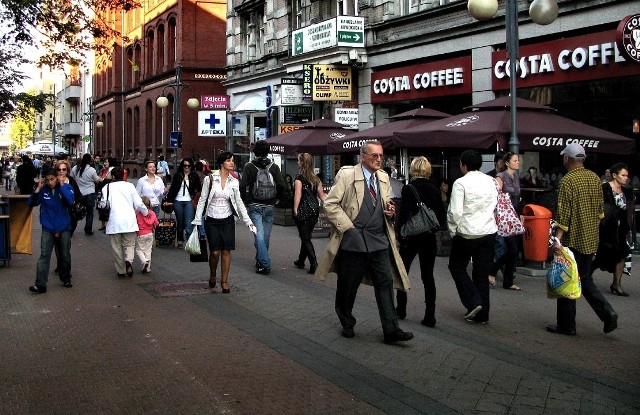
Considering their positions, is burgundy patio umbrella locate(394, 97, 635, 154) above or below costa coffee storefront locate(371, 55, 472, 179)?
below

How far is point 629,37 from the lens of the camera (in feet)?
43.9

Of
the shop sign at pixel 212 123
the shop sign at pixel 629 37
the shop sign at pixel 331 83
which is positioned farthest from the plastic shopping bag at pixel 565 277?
the shop sign at pixel 212 123

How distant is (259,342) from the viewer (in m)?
7.47

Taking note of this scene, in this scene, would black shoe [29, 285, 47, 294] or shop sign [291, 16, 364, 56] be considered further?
shop sign [291, 16, 364, 56]

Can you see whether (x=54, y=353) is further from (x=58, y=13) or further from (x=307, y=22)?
(x=307, y=22)

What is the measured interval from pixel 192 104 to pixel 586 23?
20.0m

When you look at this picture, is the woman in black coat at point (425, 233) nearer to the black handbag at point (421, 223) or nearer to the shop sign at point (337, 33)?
the black handbag at point (421, 223)

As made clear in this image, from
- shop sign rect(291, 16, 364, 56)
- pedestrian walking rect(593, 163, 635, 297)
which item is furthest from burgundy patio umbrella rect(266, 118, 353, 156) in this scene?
pedestrian walking rect(593, 163, 635, 297)

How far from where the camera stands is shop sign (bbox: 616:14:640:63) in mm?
13289

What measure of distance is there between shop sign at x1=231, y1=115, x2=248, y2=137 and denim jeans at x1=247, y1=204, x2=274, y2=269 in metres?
20.3

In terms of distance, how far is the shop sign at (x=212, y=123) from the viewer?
80.6 ft

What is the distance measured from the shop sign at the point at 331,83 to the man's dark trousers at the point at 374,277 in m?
17.0

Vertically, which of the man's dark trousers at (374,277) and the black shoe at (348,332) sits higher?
the man's dark trousers at (374,277)

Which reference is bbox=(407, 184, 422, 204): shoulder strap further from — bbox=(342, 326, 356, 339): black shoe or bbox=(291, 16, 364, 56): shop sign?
bbox=(291, 16, 364, 56): shop sign
